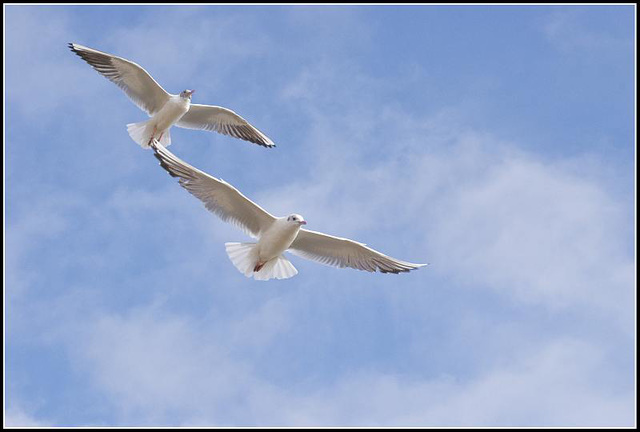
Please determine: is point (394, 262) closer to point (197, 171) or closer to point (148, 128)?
point (197, 171)

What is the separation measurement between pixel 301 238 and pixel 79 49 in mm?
5324

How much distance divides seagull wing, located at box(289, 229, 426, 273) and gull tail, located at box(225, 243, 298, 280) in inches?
13.7

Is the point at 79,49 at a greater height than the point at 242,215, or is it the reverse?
the point at 79,49

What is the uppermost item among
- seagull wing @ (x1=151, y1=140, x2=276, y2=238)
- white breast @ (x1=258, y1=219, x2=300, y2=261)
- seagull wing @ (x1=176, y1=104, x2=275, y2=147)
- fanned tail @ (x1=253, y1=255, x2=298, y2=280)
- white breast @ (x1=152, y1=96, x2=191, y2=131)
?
seagull wing @ (x1=176, y1=104, x2=275, y2=147)

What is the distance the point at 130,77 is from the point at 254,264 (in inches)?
181

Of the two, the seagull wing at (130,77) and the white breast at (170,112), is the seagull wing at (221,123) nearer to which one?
the white breast at (170,112)

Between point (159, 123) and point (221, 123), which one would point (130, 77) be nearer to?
point (159, 123)

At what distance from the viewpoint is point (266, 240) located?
14.0m

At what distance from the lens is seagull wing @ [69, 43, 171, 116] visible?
55.1 feet

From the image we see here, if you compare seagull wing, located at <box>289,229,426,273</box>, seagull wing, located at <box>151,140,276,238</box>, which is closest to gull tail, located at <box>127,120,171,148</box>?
seagull wing, located at <box>151,140,276,238</box>

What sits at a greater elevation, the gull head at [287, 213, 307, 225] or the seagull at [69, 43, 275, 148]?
the seagull at [69, 43, 275, 148]

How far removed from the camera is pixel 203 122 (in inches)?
706

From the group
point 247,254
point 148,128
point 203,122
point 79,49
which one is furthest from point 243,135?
point 247,254

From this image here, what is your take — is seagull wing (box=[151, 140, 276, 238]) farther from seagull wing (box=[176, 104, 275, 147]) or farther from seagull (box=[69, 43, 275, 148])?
seagull wing (box=[176, 104, 275, 147])
